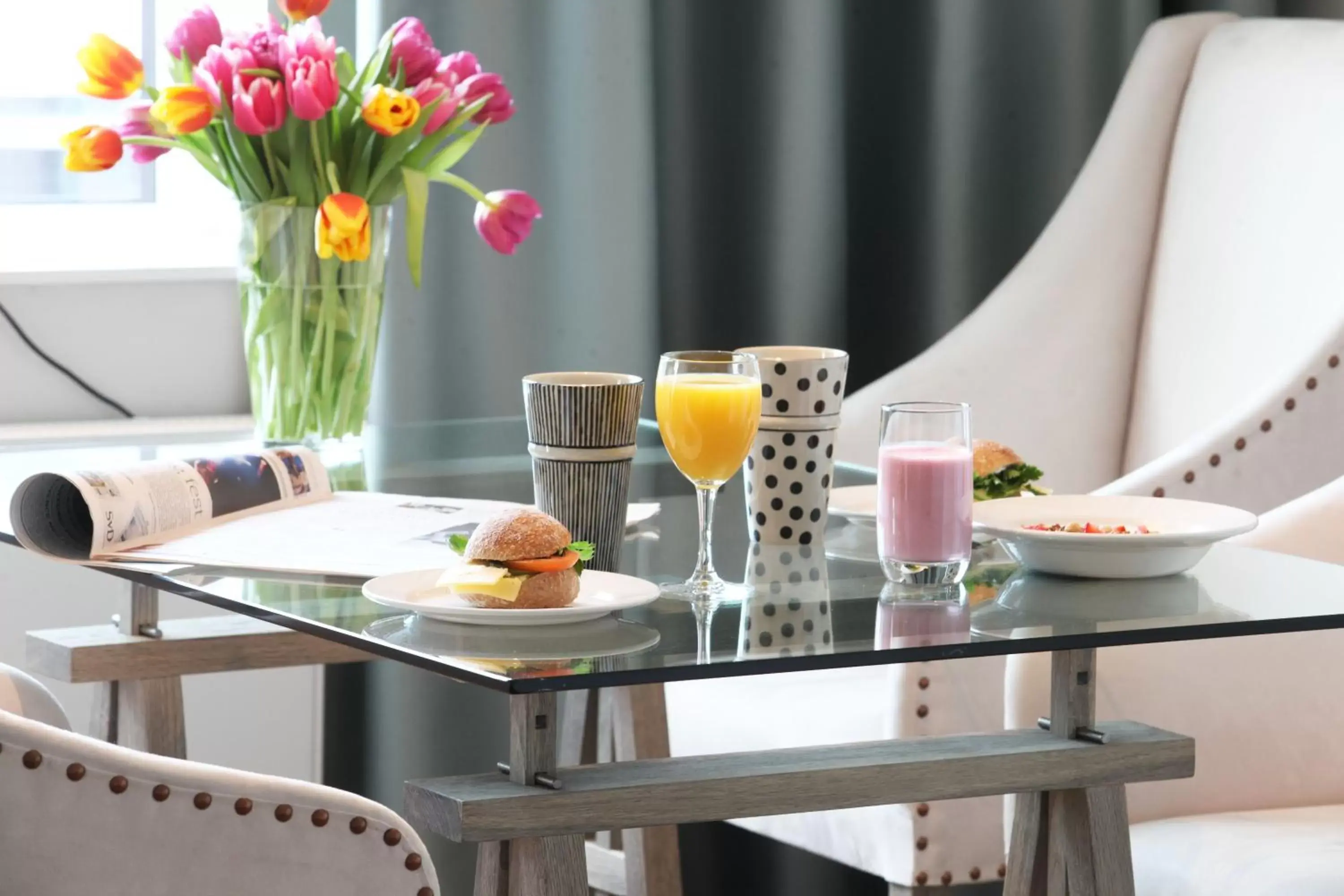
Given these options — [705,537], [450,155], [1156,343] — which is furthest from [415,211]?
[1156,343]

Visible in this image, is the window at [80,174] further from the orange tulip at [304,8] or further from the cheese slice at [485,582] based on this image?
the cheese slice at [485,582]

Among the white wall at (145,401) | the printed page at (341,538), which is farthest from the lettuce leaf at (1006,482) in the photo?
the white wall at (145,401)

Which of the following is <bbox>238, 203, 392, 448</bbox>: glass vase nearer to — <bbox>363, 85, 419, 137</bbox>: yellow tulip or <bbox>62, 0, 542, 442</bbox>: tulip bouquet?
<bbox>62, 0, 542, 442</bbox>: tulip bouquet

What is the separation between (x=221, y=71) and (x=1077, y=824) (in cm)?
89

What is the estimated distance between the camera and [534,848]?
1083 mm

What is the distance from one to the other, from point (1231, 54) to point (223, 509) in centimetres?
134

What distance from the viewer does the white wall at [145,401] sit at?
2135 millimetres

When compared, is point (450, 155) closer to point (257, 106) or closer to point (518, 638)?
point (257, 106)

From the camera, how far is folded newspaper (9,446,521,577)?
122cm

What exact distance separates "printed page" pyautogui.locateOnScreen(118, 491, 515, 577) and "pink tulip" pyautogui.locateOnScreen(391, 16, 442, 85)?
0.44 meters

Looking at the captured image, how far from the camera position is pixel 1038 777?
1213 mm

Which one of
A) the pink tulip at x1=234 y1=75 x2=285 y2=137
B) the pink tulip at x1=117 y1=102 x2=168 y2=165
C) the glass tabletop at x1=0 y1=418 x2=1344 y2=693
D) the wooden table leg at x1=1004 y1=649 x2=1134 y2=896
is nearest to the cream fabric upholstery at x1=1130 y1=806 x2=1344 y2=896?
the wooden table leg at x1=1004 y1=649 x2=1134 y2=896

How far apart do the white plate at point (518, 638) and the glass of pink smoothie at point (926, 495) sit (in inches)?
7.6

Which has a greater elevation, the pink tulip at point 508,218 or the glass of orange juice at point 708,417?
the pink tulip at point 508,218
